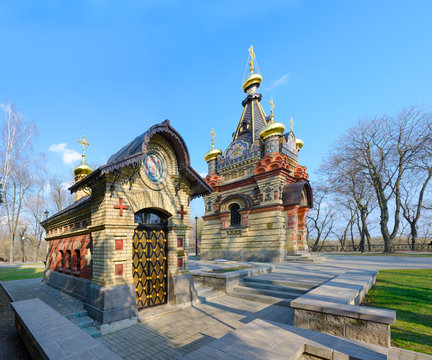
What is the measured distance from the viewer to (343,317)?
171 inches

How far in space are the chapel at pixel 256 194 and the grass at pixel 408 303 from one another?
696cm

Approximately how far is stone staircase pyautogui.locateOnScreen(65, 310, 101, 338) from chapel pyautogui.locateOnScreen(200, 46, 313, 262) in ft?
34.4

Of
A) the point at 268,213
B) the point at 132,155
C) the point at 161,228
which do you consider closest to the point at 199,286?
the point at 161,228

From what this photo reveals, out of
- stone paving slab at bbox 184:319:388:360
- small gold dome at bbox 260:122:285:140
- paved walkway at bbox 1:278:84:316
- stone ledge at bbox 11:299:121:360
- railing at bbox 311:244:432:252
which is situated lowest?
railing at bbox 311:244:432:252

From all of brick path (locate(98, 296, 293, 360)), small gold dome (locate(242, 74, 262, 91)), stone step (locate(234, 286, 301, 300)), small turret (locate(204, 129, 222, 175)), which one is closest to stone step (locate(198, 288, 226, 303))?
brick path (locate(98, 296, 293, 360))

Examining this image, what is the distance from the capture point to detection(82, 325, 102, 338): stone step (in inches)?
213

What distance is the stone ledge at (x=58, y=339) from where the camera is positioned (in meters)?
3.00

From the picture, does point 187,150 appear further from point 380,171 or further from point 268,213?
point 380,171

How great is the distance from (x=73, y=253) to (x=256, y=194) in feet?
42.0

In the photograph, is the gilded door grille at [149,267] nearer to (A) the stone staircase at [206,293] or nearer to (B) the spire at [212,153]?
(A) the stone staircase at [206,293]


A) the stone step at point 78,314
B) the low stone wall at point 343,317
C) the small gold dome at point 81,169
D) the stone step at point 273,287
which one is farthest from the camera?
the small gold dome at point 81,169

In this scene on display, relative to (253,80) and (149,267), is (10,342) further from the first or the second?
(253,80)

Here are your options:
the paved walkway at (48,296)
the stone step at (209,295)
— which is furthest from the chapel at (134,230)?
the stone step at (209,295)

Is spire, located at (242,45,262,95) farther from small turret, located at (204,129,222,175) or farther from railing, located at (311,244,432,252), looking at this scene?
railing, located at (311,244,432,252)
